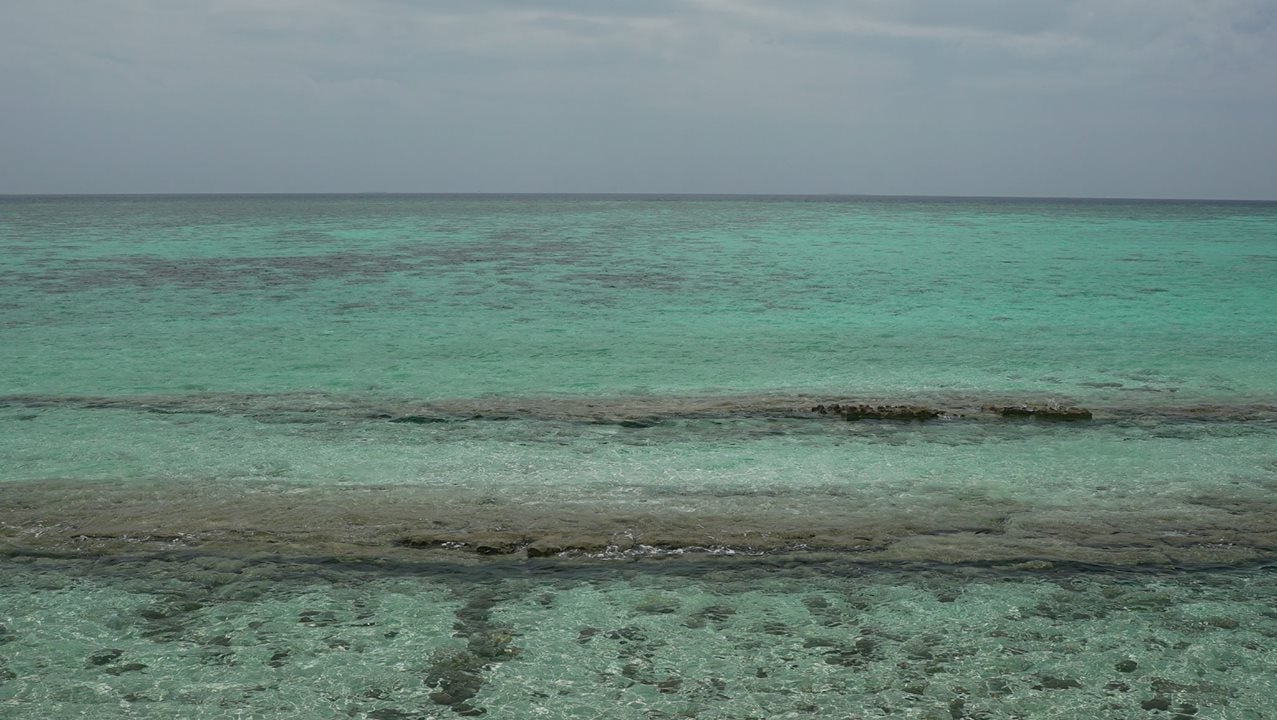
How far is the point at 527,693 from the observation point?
3.45 m

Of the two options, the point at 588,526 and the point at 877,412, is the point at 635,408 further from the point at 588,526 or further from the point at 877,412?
the point at 588,526

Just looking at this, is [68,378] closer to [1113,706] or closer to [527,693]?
[527,693]

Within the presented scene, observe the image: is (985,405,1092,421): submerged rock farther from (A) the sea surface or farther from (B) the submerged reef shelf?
(B) the submerged reef shelf

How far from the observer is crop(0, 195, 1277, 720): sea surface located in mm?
3518

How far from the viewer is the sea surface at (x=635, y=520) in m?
3.52

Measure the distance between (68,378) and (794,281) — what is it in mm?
13020

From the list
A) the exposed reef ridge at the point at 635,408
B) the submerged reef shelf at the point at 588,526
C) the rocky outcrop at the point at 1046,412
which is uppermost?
the rocky outcrop at the point at 1046,412

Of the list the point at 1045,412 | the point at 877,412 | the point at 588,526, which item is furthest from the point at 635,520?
the point at 1045,412

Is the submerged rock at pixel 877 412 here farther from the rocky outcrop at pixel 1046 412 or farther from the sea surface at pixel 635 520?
the rocky outcrop at pixel 1046 412

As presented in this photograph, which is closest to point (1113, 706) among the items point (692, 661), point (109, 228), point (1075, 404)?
point (692, 661)

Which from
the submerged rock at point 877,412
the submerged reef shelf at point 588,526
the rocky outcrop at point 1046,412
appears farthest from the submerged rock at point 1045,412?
the submerged reef shelf at point 588,526

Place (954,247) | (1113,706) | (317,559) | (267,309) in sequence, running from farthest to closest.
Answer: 1. (954,247)
2. (267,309)
3. (317,559)
4. (1113,706)

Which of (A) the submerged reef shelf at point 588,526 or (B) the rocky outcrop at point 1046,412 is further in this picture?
(B) the rocky outcrop at point 1046,412

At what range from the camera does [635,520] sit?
5160 mm
